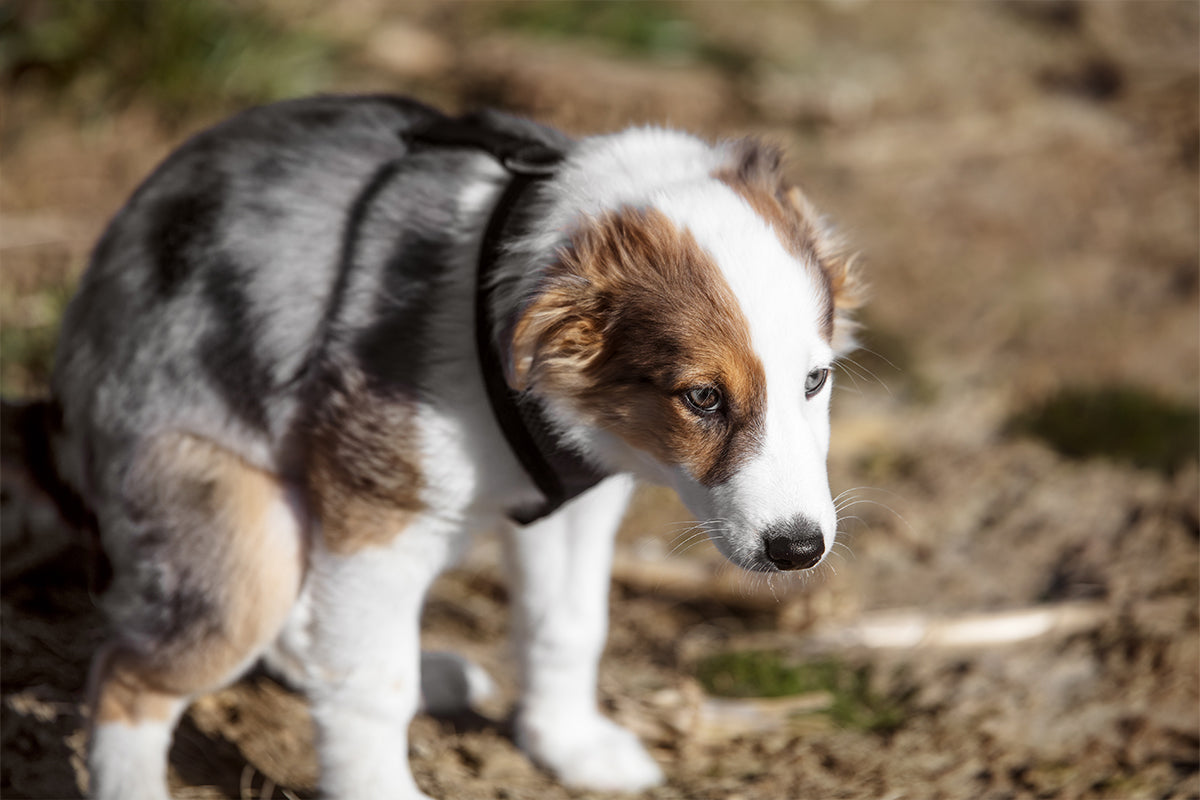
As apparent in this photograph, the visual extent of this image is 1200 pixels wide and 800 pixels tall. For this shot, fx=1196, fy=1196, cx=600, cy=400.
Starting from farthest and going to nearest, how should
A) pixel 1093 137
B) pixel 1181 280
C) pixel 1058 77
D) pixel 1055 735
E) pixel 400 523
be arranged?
1. pixel 1058 77
2. pixel 1093 137
3. pixel 1181 280
4. pixel 1055 735
5. pixel 400 523

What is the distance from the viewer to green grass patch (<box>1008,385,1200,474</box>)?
209 inches

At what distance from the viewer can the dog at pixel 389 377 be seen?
266 centimetres

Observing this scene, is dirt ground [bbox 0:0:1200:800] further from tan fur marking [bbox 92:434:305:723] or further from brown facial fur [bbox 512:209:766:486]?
brown facial fur [bbox 512:209:766:486]

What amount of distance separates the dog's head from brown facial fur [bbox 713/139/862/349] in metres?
0.01

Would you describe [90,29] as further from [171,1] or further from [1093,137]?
[1093,137]

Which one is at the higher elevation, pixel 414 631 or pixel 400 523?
pixel 400 523

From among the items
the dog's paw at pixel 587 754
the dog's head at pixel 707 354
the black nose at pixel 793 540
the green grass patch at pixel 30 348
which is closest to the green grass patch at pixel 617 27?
the green grass patch at pixel 30 348

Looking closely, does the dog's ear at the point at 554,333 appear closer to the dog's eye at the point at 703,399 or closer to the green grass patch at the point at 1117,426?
the dog's eye at the point at 703,399

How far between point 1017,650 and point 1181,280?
3.25m

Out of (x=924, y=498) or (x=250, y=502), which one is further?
(x=924, y=498)

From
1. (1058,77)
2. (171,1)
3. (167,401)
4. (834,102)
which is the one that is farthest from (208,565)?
(1058,77)

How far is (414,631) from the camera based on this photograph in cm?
310

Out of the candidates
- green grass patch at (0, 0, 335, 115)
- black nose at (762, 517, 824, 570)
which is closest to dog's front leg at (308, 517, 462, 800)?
black nose at (762, 517, 824, 570)

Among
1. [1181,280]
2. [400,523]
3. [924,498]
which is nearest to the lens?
[400,523]
